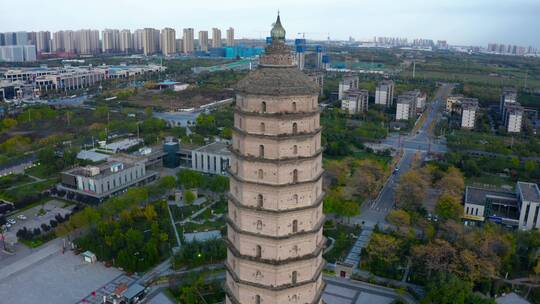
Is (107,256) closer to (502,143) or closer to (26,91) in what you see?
(502,143)

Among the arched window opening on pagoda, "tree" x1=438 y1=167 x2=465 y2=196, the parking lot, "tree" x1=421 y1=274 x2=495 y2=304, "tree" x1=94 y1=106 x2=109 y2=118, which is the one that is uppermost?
the arched window opening on pagoda

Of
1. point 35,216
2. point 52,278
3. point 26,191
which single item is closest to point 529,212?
point 52,278

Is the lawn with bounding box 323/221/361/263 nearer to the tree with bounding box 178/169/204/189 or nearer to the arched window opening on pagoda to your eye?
the tree with bounding box 178/169/204/189

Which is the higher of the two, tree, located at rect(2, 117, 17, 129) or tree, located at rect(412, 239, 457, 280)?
tree, located at rect(2, 117, 17, 129)

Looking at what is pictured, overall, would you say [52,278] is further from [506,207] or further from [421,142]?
[421,142]

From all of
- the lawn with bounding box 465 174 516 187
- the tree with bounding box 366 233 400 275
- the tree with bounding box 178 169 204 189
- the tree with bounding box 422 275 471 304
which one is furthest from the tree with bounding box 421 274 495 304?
the lawn with bounding box 465 174 516 187
